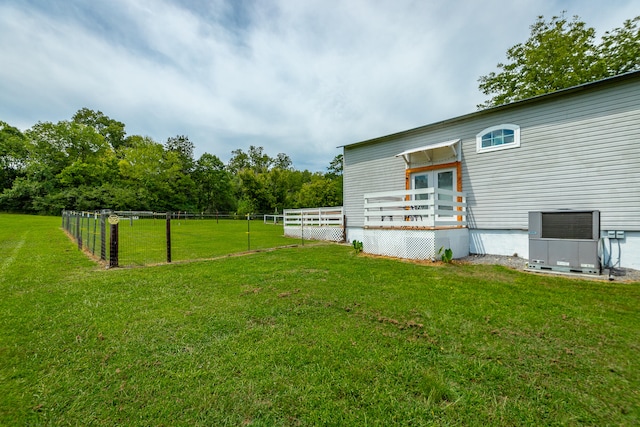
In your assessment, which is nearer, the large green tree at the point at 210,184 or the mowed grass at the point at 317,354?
the mowed grass at the point at 317,354

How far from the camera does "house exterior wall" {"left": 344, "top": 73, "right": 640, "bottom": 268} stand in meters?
5.86

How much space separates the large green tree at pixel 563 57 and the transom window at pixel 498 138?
38.9 ft

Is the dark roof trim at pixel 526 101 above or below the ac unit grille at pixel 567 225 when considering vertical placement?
above

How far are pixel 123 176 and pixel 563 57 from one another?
4807 centimetres

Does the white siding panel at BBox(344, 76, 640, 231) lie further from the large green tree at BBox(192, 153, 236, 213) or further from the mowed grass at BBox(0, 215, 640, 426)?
the large green tree at BBox(192, 153, 236, 213)

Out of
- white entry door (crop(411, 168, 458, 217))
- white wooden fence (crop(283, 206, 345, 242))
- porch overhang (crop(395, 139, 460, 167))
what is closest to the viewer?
porch overhang (crop(395, 139, 460, 167))

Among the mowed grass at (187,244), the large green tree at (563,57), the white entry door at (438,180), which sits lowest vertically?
the mowed grass at (187,244)

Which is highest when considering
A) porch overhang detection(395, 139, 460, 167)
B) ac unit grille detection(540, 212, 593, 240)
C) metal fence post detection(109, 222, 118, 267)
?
porch overhang detection(395, 139, 460, 167)

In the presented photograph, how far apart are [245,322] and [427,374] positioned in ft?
6.40

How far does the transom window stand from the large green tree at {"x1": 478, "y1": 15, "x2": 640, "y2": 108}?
38.9 ft

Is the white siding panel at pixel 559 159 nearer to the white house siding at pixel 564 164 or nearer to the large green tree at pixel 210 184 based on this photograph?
the white house siding at pixel 564 164

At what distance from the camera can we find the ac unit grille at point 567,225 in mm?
5055

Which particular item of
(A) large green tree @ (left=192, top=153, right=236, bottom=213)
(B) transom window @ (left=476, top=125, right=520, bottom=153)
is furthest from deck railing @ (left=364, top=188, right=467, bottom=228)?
(A) large green tree @ (left=192, top=153, right=236, bottom=213)

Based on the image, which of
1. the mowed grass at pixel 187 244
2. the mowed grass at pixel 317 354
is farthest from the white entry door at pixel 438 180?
the mowed grass at pixel 187 244
